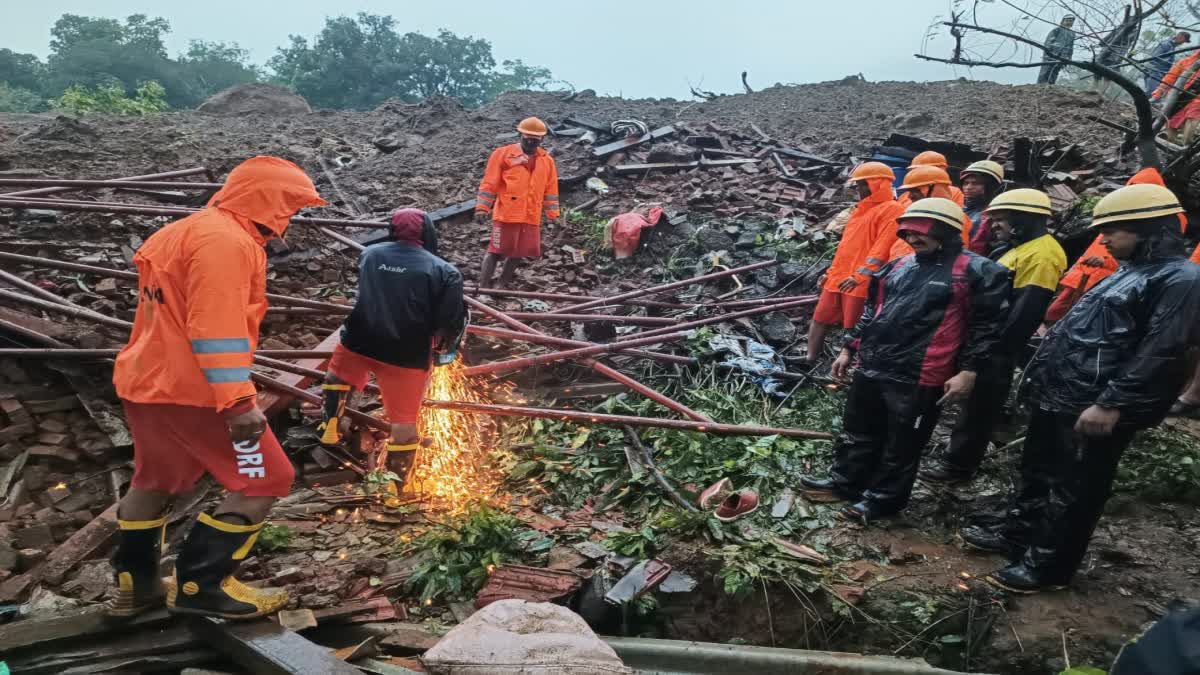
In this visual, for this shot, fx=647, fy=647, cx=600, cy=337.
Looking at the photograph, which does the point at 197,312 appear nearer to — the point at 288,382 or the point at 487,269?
the point at 288,382

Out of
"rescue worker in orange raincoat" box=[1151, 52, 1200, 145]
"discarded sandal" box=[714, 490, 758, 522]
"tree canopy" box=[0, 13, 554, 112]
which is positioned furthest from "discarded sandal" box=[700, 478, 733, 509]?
"tree canopy" box=[0, 13, 554, 112]

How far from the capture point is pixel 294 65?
117 feet

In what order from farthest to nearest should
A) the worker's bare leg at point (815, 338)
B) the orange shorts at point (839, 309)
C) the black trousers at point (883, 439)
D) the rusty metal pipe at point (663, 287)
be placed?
the rusty metal pipe at point (663, 287), the worker's bare leg at point (815, 338), the orange shorts at point (839, 309), the black trousers at point (883, 439)

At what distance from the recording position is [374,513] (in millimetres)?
4523

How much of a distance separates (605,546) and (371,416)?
2.26 m

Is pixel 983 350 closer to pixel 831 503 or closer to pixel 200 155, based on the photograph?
pixel 831 503

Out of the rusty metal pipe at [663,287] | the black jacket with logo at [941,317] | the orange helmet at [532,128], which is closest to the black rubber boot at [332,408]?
the rusty metal pipe at [663,287]

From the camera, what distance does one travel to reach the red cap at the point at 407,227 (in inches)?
174

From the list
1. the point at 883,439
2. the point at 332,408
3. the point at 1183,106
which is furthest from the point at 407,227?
the point at 1183,106

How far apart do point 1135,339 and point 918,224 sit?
1.30 meters

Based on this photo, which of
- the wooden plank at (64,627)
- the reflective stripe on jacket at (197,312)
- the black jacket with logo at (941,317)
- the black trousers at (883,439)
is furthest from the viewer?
the black trousers at (883,439)

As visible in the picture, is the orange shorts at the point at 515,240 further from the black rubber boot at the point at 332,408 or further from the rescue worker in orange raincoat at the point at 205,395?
the rescue worker in orange raincoat at the point at 205,395

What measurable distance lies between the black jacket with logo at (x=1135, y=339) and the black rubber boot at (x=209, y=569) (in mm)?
4169

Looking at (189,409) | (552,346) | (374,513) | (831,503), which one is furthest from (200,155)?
(831,503)
